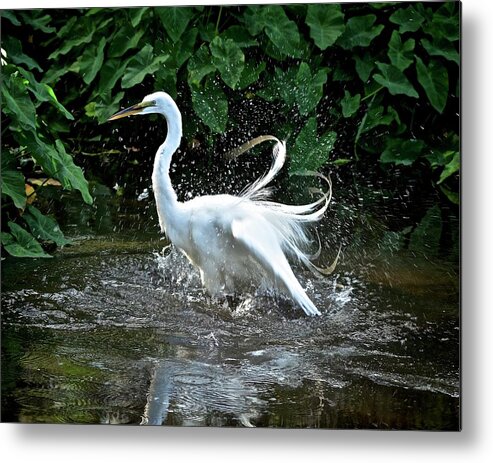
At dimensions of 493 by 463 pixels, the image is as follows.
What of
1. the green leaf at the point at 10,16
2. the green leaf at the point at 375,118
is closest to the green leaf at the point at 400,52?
the green leaf at the point at 375,118

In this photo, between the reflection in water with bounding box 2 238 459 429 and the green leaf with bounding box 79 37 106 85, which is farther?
the green leaf with bounding box 79 37 106 85

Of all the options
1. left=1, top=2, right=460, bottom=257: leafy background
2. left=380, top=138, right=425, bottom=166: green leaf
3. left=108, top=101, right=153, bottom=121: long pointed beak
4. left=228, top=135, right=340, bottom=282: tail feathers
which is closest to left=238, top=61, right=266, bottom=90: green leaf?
left=1, top=2, right=460, bottom=257: leafy background

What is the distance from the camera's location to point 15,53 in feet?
7.65

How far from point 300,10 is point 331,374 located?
2.82 ft

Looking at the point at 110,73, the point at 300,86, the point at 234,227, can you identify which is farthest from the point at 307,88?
the point at 110,73

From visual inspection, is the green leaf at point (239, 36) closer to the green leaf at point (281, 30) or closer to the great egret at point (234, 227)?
the green leaf at point (281, 30)

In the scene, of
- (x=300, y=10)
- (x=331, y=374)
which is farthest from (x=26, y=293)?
(x=300, y=10)

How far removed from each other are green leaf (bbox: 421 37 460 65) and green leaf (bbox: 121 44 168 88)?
628 millimetres

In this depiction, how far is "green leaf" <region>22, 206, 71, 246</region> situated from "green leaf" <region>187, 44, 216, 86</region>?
0.49m

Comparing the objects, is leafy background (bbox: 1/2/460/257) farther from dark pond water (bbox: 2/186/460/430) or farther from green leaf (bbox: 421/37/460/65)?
dark pond water (bbox: 2/186/460/430)

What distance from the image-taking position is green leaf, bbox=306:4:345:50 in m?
2.22

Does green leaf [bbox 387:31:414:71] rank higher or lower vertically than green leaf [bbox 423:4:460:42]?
lower

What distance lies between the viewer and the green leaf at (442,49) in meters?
2.18

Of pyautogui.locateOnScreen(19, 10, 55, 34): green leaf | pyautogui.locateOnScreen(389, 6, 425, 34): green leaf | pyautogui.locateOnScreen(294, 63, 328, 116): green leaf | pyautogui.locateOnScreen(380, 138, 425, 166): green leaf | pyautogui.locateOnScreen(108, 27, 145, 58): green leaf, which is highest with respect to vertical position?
pyautogui.locateOnScreen(389, 6, 425, 34): green leaf
